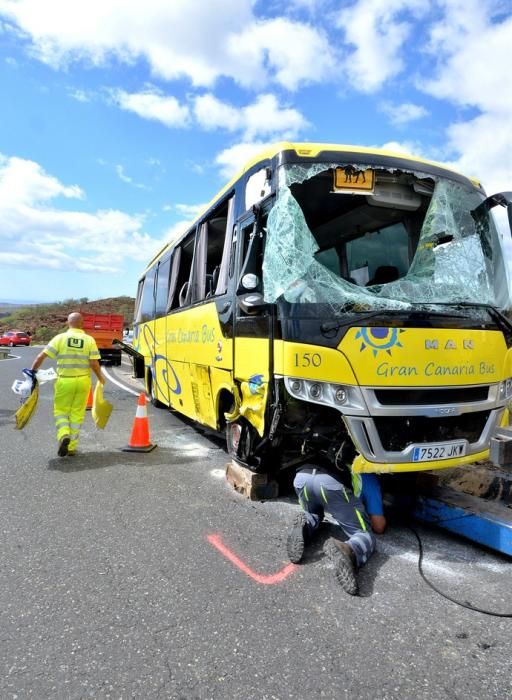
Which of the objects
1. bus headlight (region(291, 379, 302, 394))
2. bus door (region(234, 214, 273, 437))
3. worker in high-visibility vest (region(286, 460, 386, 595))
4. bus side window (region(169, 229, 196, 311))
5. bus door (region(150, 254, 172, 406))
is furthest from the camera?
bus door (region(150, 254, 172, 406))

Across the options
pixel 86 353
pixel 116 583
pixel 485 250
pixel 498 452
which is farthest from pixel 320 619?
pixel 86 353

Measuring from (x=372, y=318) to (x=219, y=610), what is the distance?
2.15 metres

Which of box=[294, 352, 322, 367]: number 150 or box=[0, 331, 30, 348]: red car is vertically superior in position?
box=[294, 352, 322, 367]: number 150

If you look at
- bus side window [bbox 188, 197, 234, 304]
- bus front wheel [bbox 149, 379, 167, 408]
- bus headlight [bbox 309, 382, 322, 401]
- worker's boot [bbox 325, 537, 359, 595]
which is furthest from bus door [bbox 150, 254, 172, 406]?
worker's boot [bbox 325, 537, 359, 595]

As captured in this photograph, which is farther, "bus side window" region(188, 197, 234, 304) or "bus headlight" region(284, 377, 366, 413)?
"bus side window" region(188, 197, 234, 304)

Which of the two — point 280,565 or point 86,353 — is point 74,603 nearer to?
point 280,565

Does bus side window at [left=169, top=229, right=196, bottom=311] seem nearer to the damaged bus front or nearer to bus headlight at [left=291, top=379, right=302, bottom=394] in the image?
the damaged bus front

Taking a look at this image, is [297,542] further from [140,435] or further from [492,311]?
[140,435]

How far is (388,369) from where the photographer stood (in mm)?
3461

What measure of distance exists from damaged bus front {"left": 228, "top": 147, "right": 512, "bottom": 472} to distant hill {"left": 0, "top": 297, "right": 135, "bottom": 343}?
2406 inches

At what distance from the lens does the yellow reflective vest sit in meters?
6.15

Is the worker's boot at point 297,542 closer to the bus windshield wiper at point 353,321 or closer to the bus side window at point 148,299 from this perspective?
the bus windshield wiper at point 353,321

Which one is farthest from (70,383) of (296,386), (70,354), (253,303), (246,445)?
(296,386)

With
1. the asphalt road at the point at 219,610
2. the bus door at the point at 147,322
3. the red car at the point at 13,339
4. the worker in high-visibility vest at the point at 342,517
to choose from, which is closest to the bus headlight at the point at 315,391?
the worker in high-visibility vest at the point at 342,517
